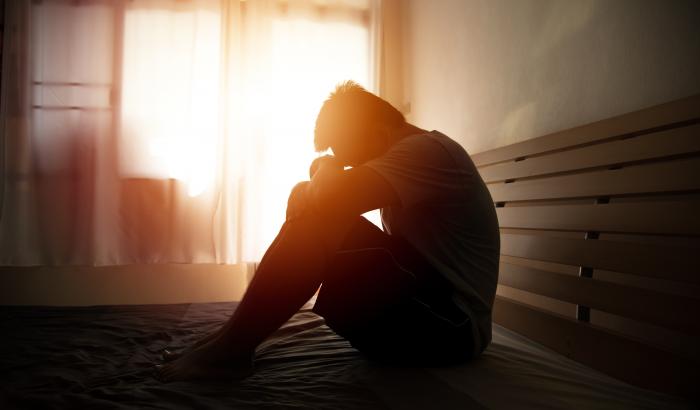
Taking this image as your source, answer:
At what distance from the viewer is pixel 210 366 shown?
836 mm

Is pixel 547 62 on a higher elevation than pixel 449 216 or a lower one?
higher

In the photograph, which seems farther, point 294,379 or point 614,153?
point 614,153

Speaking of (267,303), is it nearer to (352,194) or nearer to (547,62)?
(352,194)

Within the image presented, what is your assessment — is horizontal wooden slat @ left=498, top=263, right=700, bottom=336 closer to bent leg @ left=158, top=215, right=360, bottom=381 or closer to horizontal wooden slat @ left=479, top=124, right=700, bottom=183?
horizontal wooden slat @ left=479, top=124, right=700, bottom=183

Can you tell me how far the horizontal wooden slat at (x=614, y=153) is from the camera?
0.80m

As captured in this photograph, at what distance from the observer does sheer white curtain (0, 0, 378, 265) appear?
2.37m

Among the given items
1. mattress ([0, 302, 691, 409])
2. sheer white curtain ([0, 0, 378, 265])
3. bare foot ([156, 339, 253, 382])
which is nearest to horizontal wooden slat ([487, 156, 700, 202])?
mattress ([0, 302, 691, 409])

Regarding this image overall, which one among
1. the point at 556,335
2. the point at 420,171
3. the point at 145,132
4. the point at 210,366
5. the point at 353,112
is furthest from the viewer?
the point at 145,132

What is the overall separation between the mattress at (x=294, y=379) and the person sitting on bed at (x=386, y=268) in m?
0.05

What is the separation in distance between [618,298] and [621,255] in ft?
0.30

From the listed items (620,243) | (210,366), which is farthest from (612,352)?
(210,366)

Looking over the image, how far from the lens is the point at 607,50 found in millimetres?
1106

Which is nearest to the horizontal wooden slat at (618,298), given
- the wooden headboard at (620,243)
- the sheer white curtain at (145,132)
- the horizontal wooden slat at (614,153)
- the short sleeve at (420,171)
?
the wooden headboard at (620,243)

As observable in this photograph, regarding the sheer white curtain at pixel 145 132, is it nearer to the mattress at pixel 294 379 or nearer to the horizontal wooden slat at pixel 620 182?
the mattress at pixel 294 379
